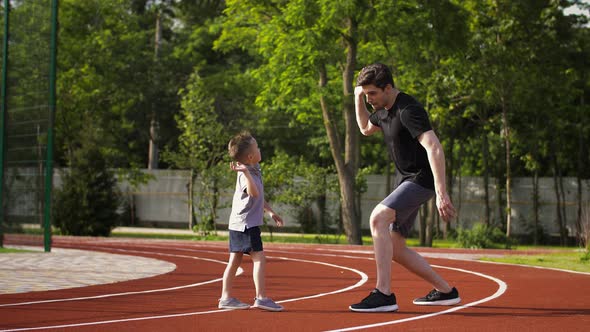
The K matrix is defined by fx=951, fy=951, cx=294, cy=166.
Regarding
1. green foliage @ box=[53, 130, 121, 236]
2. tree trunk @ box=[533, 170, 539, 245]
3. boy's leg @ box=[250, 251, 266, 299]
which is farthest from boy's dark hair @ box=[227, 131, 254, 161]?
tree trunk @ box=[533, 170, 539, 245]

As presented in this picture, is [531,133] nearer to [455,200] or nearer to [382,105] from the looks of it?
[455,200]

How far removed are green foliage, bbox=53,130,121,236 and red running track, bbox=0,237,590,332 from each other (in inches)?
563

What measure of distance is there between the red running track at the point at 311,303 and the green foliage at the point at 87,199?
14.3 metres

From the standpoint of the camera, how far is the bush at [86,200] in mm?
29844

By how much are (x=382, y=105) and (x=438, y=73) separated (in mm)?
20171

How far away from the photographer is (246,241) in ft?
29.3

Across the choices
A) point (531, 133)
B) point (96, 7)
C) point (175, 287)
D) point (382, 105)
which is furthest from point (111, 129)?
point (382, 105)

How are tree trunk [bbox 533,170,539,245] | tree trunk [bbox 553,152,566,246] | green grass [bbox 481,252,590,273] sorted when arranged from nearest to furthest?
1. green grass [bbox 481,252,590,273]
2. tree trunk [bbox 553,152,566,246]
3. tree trunk [bbox 533,170,539,245]

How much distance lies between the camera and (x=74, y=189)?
99.0 feet

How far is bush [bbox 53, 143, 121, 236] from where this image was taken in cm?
2984

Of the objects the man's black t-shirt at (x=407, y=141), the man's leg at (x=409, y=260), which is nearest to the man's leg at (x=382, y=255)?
the man's leg at (x=409, y=260)

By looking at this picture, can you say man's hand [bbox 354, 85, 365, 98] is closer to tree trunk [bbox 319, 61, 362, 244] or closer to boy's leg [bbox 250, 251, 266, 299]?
boy's leg [bbox 250, 251, 266, 299]

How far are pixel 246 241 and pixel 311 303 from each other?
1235 mm

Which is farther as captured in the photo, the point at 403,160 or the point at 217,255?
the point at 217,255
